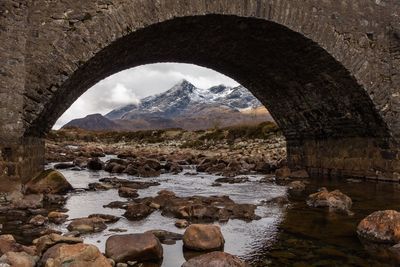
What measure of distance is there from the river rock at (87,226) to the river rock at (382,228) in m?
3.40

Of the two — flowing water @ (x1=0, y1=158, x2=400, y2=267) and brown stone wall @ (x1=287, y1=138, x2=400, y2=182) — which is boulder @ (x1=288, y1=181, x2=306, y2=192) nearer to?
flowing water @ (x1=0, y1=158, x2=400, y2=267)

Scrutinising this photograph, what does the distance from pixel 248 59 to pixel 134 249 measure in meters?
8.12

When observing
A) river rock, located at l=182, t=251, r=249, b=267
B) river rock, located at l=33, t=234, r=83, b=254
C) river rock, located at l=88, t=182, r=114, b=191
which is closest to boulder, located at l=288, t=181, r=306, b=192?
river rock, located at l=88, t=182, r=114, b=191

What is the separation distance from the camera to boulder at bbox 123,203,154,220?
653 centimetres

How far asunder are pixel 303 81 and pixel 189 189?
4.42 meters

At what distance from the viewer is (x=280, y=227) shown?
235 inches

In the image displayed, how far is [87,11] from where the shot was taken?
25.1 feet

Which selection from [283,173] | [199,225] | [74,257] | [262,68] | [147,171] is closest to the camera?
[74,257]

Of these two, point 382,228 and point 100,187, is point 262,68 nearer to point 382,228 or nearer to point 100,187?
point 100,187

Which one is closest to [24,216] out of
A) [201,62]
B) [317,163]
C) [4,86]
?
[4,86]

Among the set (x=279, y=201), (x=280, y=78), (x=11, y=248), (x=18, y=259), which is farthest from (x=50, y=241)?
(x=280, y=78)

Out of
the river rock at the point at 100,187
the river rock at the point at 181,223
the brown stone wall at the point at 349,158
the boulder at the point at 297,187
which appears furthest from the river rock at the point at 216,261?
the brown stone wall at the point at 349,158

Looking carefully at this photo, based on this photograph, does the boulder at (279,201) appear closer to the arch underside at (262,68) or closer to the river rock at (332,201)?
the river rock at (332,201)

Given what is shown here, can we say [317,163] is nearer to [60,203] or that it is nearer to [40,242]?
[60,203]
